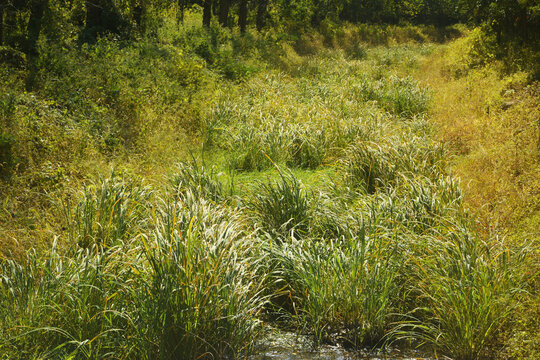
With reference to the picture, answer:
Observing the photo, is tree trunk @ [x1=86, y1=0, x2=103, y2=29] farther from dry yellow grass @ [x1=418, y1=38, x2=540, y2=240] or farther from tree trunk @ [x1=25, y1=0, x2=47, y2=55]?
dry yellow grass @ [x1=418, y1=38, x2=540, y2=240]

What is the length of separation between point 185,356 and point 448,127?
716 centimetres

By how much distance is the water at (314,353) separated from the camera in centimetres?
372

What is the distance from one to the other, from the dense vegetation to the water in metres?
0.12

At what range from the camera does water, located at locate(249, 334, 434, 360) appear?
372cm

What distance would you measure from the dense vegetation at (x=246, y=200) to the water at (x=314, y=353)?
12cm

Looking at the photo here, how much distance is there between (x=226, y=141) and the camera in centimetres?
865

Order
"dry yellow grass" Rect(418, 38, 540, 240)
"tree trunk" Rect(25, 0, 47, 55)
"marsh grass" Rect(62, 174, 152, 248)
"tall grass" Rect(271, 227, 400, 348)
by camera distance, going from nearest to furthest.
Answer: "tall grass" Rect(271, 227, 400, 348) → "marsh grass" Rect(62, 174, 152, 248) → "dry yellow grass" Rect(418, 38, 540, 240) → "tree trunk" Rect(25, 0, 47, 55)

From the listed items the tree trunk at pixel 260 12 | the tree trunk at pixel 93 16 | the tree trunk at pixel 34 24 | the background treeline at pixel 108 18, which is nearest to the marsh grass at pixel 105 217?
the tree trunk at pixel 34 24

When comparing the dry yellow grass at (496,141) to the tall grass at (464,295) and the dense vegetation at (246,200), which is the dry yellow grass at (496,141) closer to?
the dense vegetation at (246,200)

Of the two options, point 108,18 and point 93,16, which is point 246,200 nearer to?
point 108,18

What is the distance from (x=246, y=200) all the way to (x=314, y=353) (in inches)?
91.8

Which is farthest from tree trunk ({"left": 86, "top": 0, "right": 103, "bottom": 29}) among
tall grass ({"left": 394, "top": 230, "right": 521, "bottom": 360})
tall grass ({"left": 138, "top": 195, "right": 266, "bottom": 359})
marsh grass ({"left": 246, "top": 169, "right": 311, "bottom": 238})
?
tall grass ({"left": 394, "top": 230, "right": 521, "bottom": 360})

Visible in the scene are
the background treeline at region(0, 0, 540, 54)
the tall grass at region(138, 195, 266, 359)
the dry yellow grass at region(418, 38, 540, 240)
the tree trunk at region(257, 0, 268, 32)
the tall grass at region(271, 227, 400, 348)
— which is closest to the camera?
the tall grass at region(138, 195, 266, 359)

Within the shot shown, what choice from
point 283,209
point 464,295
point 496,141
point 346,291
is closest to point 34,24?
point 283,209
